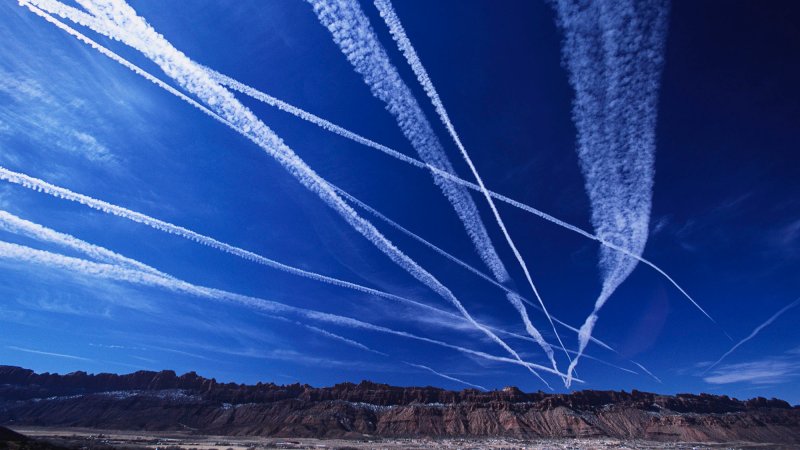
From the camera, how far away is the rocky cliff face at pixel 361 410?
488ft

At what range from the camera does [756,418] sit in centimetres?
17212

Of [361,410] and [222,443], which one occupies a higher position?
[361,410]

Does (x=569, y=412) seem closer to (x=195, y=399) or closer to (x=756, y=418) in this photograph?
(x=756, y=418)

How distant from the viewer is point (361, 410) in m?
165

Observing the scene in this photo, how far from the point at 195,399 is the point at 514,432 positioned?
131 m

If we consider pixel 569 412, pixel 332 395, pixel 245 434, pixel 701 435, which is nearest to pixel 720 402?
pixel 701 435

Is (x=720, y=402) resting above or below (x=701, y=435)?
above

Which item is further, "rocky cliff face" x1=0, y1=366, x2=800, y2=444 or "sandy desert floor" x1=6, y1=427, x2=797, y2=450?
"rocky cliff face" x1=0, y1=366, x2=800, y2=444

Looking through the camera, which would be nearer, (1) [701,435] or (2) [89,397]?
(1) [701,435]

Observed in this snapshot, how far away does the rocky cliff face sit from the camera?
488ft

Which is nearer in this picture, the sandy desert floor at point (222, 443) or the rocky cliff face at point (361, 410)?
the sandy desert floor at point (222, 443)

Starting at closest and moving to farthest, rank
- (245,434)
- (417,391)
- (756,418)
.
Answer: (245,434) → (756,418) → (417,391)

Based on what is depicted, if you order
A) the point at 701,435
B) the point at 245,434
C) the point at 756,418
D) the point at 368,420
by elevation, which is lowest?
the point at 245,434

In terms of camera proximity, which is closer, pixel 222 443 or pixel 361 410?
pixel 222 443
